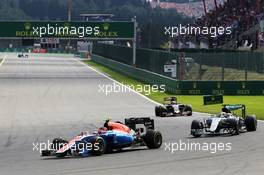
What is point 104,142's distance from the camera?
54.9 ft

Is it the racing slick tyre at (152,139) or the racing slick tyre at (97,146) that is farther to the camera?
the racing slick tyre at (152,139)

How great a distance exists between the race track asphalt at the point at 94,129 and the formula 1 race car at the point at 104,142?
223 millimetres

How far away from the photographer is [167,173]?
1325 cm

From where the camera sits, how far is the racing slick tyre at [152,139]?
17.8 m

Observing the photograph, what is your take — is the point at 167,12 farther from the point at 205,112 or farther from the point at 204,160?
the point at 204,160

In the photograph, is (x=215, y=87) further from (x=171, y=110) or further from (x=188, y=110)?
(x=171, y=110)

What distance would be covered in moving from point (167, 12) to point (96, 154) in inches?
6964

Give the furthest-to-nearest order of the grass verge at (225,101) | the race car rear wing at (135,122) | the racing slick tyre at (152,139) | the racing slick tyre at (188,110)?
the grass verge at (225,101) → the racing slick tyre at (188,110) → the race car rear wing at (135,122) → the racing slick tyre at (152,139)

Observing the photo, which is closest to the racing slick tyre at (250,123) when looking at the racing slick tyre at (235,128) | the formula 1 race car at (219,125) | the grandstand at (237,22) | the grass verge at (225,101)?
the formula 1 race car at (219,125)

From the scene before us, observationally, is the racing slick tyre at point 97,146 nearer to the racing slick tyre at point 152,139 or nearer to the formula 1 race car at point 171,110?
the racing slick tyre at point 152,139

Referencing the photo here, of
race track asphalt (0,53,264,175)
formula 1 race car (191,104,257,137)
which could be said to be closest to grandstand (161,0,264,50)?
race track asphalt (0,53,264,175)

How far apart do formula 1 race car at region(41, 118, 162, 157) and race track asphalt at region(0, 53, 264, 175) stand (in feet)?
0.73

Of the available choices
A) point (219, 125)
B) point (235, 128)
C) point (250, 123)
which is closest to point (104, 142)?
point (219, 125)

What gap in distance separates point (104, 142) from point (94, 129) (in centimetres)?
683
